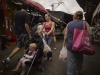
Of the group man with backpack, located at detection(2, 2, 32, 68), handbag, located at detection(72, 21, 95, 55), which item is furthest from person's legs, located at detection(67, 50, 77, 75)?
man with backpack, located at detection(2, 2, 32, 68)

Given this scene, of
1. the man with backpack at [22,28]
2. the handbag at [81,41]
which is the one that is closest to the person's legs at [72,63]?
the handbag at [81,41]

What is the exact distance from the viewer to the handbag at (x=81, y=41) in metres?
3.09

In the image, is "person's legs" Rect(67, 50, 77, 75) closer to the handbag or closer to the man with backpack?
the handbag

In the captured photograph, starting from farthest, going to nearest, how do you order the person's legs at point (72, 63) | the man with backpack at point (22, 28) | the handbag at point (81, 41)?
the man with backpack at point (22, 28) < the person's legs at point (72, 63) < the handbag at point (81, 41)

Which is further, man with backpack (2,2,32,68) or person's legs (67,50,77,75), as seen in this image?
man with backpack (2,2,32,68)

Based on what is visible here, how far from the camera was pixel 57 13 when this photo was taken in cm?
1688

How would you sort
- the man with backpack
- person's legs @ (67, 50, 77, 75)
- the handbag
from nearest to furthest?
the handbag
person's legs @ (67, 50, 77, 75)
the man with backpack

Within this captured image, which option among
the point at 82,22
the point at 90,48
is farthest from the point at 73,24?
the point at 90,48

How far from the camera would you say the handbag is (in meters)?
3.09

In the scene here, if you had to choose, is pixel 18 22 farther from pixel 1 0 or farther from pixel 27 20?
pixel 1 0

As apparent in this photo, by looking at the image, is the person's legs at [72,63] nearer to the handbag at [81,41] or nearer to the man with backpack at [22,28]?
the handbag at [81,41]

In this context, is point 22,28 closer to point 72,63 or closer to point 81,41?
point 72,63

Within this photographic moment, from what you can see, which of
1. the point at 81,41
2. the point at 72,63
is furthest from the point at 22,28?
the point at 81,41

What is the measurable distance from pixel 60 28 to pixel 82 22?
14.1m
